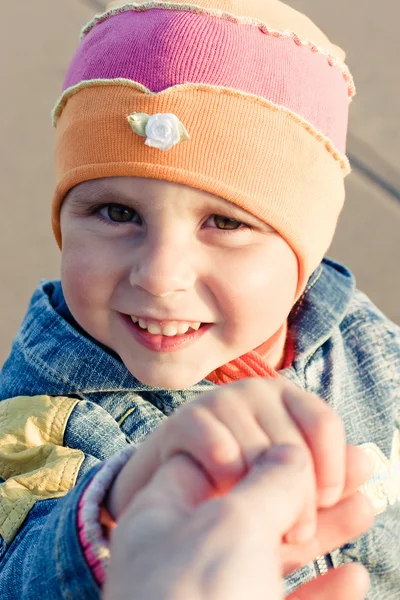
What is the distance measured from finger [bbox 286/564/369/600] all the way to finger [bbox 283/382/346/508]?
115 mm

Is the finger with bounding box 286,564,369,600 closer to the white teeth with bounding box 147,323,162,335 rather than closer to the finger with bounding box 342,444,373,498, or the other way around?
the finger with bounding box 342,444,373,498

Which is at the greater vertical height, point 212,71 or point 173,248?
point 212,71

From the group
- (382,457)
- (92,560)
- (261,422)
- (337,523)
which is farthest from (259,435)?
(382,457)

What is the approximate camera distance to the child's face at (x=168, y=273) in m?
1.00

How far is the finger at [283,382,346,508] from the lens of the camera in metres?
0.57

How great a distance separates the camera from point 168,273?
97 cm

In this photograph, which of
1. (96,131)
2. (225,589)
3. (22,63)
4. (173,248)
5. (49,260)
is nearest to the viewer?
(225,589)

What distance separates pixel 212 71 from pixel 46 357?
509mm

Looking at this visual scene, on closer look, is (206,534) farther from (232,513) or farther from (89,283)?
(89,283)

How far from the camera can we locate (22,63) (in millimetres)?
2379

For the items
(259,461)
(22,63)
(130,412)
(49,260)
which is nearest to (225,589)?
(259,461)

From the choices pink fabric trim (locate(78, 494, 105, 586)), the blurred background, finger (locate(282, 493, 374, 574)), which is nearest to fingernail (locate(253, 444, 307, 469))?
finger (locate(282, 493, 374, 574))

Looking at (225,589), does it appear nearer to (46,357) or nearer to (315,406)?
(315,406)

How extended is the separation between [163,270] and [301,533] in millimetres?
486
